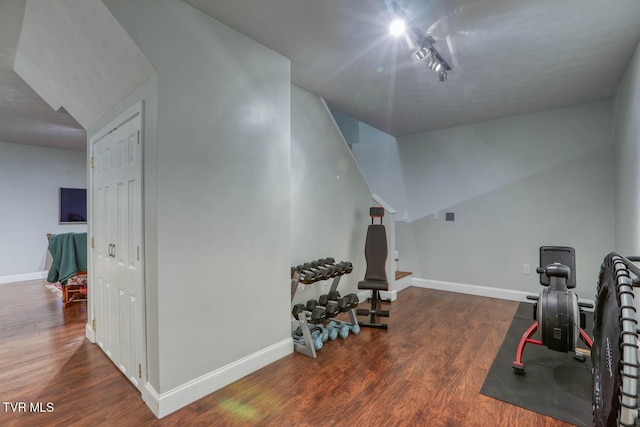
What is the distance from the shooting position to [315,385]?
2250 mm

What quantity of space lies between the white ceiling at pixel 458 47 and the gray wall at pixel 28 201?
5.93m

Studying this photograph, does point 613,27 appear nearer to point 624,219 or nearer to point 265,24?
point 624,219

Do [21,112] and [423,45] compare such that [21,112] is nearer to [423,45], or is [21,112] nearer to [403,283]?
[423,45]

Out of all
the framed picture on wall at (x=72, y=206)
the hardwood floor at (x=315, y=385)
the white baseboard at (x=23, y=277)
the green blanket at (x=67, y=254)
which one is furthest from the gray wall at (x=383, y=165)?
the white baseboard at (x=23, y=277)

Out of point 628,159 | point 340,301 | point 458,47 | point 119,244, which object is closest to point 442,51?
point 458,47

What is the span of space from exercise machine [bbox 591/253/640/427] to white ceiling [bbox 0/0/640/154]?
6.52 ft

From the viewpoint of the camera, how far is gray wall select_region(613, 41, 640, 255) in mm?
2551

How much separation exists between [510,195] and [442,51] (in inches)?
106

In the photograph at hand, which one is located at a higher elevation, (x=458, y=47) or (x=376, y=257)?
(x=458, y=47)

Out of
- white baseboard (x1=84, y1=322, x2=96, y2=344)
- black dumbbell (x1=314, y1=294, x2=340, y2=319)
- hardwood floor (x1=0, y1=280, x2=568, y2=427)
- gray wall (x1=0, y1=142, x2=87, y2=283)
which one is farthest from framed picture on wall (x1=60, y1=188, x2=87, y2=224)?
black dumbbell (x1=314, y1=294, x2=340, y2=319)

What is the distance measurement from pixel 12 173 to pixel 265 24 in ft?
21.0

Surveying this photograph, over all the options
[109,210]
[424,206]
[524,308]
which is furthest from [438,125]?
[109,210]

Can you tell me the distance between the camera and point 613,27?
7.46ft

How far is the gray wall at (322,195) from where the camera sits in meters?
3.33
